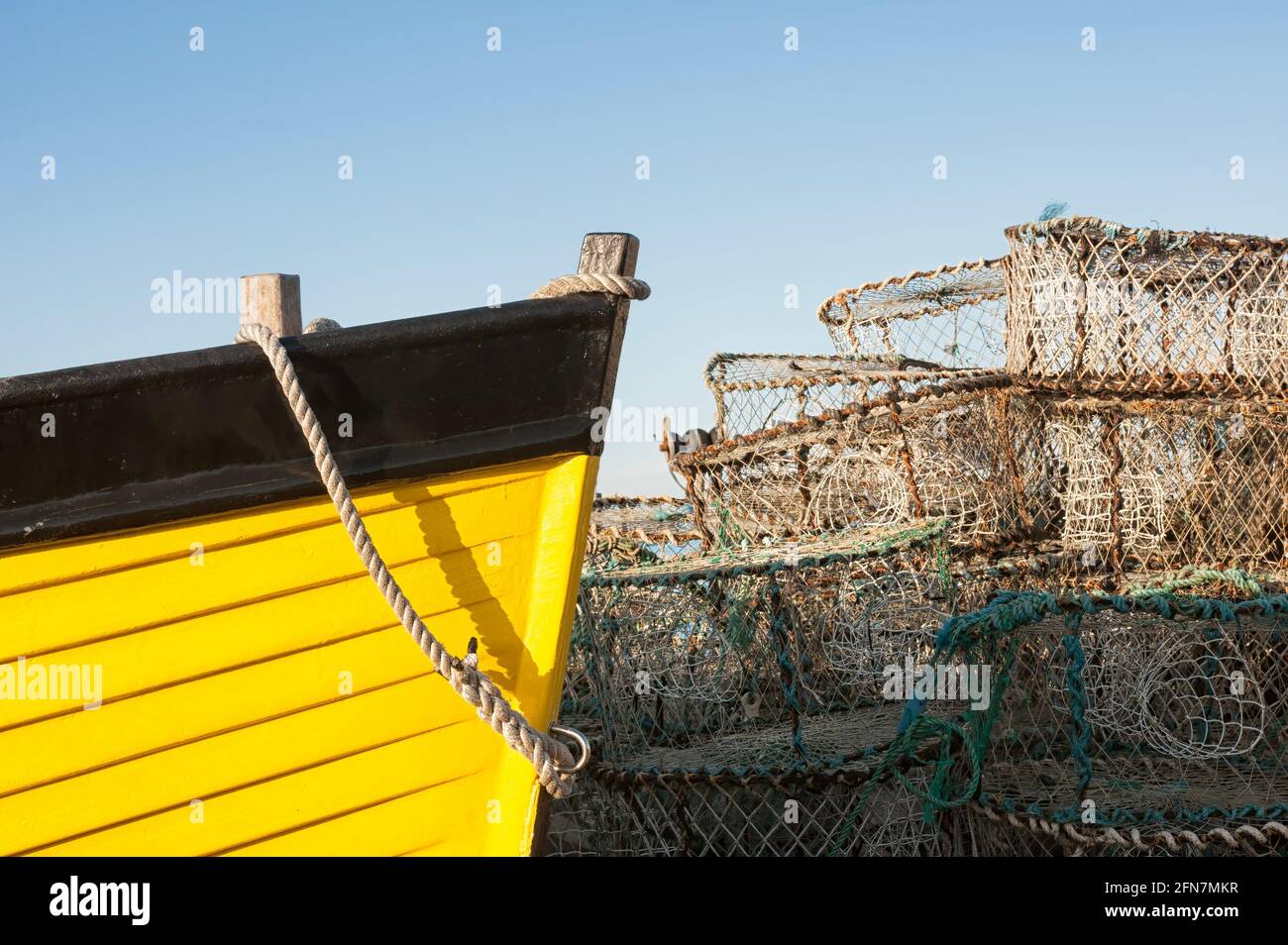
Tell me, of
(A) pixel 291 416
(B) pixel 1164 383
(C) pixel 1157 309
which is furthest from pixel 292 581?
(C) pixel 1157 309

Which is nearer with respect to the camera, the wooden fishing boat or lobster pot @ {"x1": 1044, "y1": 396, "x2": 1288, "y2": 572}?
the wooden fishing boat

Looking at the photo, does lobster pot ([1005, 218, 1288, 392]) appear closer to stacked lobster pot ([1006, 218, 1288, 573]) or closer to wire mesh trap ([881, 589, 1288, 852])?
stacked lobster pot ([1006, 218, 1288, 573])

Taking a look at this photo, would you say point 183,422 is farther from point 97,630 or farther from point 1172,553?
point 1172,553

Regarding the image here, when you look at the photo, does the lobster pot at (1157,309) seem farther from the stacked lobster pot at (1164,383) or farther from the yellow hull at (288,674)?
the yellow hull at (288,674)

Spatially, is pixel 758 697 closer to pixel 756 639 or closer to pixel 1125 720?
pixel 756 639

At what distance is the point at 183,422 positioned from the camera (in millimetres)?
2756

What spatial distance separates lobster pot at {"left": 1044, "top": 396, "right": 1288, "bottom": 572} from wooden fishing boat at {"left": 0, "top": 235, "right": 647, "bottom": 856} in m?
3.18

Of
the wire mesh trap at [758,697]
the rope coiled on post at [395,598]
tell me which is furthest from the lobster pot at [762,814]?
the rope coiled on post at [395,598]

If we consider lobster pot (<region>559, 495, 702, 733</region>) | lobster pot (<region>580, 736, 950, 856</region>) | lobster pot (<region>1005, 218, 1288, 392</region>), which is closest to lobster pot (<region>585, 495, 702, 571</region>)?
lobster pot (<region>559, 495, 702, 733</region>)

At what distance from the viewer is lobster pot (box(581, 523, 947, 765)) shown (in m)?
4.44

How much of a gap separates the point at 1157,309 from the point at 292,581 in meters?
4.04

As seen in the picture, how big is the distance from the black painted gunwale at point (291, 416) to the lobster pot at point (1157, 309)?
3020 mm

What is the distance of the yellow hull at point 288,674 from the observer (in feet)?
8.96
